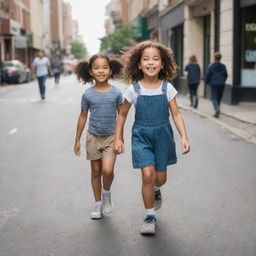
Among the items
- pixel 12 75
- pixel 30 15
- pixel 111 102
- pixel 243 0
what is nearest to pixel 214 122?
pixel 243 0

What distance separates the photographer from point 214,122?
1392 centimetres

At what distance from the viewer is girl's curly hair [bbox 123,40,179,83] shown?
193 inches

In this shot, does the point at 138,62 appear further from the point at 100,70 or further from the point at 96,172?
the point at 96,172

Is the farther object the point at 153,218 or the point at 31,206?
the point at 31,206

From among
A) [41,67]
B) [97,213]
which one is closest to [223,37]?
[41,67]

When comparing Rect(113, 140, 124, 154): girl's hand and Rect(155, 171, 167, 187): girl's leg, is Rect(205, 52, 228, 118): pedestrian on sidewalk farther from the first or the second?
Rect(113, 140, 124, 154): girl's hand

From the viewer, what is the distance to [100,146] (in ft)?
17.4

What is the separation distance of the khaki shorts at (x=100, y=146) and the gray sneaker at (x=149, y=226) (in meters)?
0.71

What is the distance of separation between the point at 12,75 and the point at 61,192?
105ft

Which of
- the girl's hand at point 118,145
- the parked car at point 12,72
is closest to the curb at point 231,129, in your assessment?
the girl's hand at point 118,145

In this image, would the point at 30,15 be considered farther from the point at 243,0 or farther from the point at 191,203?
the point at 191,203

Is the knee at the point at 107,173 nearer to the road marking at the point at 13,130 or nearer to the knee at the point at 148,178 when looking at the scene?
the knee at the point at 148,178

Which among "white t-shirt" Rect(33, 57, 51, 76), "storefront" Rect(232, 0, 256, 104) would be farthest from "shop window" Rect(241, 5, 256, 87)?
"white t-shirt" Rect(33, 57, 51, 76)

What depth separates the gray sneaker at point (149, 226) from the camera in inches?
186
